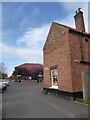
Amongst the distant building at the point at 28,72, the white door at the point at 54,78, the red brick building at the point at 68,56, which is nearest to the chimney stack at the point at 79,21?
the red brick building at the point at 68,56

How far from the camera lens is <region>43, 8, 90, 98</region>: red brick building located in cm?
1709

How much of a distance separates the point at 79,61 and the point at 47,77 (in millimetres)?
6133

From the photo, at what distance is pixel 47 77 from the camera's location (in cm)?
2261

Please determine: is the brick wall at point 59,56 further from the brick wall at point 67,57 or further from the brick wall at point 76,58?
the brick wall at point 76,58

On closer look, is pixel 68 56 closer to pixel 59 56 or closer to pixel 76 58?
pixel 76 58

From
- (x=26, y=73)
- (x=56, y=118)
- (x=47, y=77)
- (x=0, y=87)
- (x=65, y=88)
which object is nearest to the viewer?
(x=56, y=118)

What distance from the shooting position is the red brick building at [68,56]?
673 inches

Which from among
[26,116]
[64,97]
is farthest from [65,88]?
[26,116]

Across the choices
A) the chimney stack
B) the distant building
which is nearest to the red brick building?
the chimney stack

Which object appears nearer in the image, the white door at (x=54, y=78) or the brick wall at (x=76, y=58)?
the brick wall at (x=76, y=58)

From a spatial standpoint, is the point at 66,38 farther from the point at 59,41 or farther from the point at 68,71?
the point at 68,71

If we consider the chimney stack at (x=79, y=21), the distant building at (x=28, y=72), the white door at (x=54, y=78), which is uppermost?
the chimney stack at (x=79, y=21)

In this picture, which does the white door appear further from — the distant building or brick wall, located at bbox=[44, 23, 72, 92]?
the distant building

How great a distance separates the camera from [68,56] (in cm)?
1741
